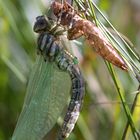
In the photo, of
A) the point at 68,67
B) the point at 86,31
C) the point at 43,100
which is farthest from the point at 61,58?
the point at 86,31

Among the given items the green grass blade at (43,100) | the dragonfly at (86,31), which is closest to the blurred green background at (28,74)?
the green grass blade at (43,100)

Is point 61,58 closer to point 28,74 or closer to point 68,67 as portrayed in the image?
point 68,67

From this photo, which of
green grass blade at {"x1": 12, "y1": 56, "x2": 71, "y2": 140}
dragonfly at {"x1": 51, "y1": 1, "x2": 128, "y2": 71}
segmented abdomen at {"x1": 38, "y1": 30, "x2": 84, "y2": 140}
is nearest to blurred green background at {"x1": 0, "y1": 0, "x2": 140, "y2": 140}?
green grass blade at {"x1": 12, "y1": 56, "x2": 71, "y2": 140}

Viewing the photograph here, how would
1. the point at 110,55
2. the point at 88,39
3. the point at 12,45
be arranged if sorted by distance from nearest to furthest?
the point at 110,55 → the point at 88,39 → the point at 12,45

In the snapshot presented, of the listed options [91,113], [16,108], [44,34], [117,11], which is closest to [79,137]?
[91,113]

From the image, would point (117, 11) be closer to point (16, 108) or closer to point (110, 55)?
point (16, 108)
